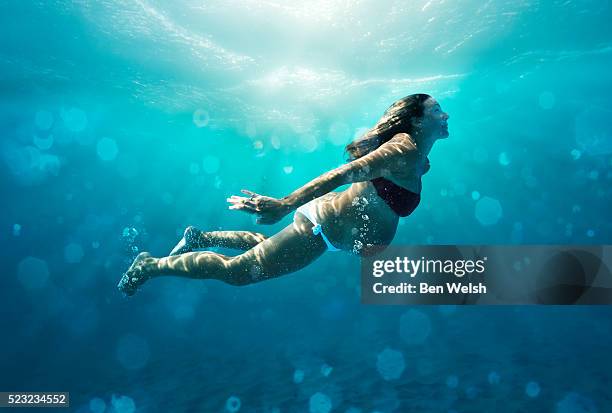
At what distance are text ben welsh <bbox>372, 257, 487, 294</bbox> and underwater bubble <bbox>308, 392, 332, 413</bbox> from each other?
4.60 metres

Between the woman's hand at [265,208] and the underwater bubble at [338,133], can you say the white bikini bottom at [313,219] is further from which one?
the underwater bubble at [338,133]

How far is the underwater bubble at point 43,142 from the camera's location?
29.0m

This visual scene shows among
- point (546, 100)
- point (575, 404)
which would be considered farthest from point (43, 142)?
point (546, 100)

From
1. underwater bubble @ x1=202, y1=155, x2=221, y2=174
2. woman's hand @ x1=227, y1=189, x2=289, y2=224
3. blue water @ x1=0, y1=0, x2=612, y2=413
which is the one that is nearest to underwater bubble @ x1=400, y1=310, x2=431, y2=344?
blue water @ x1=0, y1=0, x2=612, y2=413

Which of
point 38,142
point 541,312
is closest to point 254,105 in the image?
point 541,312

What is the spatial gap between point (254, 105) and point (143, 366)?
49.3ft

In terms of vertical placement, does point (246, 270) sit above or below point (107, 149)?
below

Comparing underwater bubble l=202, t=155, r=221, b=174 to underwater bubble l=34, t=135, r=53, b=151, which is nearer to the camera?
underwater bubble l=34, t=135, r=53, b=151

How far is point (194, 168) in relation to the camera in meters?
49.0

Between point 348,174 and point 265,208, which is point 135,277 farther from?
point 348,174

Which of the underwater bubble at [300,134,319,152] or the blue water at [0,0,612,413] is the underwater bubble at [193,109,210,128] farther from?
the underwater bubble at [300,134,319,152]

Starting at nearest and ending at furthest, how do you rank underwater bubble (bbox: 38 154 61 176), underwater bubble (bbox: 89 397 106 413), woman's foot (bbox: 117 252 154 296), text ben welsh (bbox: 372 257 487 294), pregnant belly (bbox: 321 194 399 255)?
pregnant belly (bbox: 321 194 399 255) → woman's foot (bbox: 117 252 154 296) → text ben welsh (bbox: 372 257 487 294) → underwater bubble (bbox: 89 397 106 413) → underwater bubble (bbox: 38 154 61 176)

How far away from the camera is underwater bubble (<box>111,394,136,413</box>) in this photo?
8680 millimetres

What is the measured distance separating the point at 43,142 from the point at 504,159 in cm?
4704
